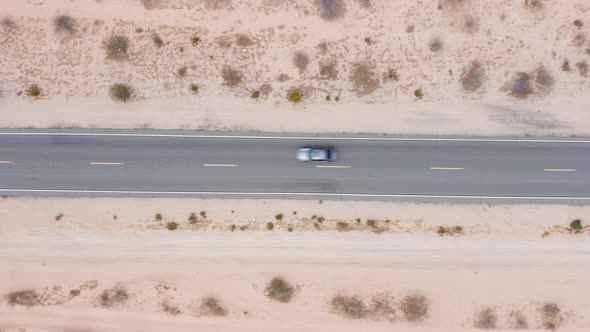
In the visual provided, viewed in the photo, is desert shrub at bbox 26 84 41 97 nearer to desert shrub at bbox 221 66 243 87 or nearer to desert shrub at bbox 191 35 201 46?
desert shrub at bbox 191 35 201 46

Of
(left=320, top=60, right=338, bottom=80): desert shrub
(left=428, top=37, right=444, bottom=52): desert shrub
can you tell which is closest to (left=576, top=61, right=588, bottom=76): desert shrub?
(left=428, top=37, right=444, bottom=52): desert shrub

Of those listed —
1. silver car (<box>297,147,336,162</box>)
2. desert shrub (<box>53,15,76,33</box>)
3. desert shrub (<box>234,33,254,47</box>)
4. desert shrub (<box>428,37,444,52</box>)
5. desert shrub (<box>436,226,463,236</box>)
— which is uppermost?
desert shrub (<box>53,15,76,33</box>)

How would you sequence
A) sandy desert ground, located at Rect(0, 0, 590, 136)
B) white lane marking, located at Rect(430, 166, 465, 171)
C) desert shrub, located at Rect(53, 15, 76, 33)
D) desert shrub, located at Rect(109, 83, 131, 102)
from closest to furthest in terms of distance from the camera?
desert shrub, located at Rect(109, 83, 131, 102)
desert shrub, located at Rect(53, 15, 76, 33)
sandy desert ground, located at Rect(0, 0, 590, 136)
white lane marking, located at Rect(430, 166, 465, 171)

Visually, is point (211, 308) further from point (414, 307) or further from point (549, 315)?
point (549, 315)

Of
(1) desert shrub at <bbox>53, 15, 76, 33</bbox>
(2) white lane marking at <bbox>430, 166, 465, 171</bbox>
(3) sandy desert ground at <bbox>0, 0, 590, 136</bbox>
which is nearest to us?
(1) desert shrub at <bbox>53, 15, 76, 33</bbox>

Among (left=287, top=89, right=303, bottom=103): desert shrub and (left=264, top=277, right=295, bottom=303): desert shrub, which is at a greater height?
(left=287, top=89, right=303, bottom=103): desert shrub

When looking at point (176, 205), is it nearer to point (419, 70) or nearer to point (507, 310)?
point (419, 70)
